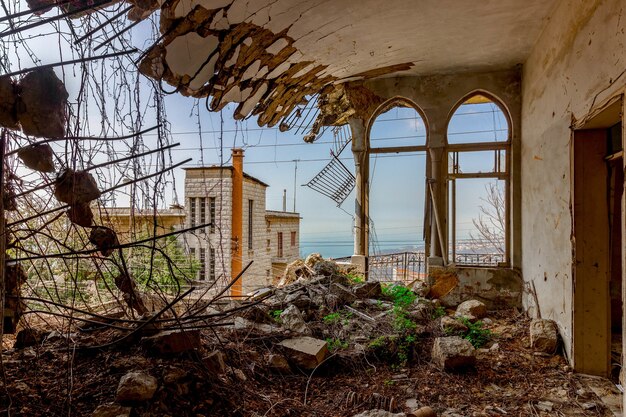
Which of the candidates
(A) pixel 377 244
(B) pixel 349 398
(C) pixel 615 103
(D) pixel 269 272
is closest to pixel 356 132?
(A) pixel 377 244

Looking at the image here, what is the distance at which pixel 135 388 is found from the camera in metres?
1.68

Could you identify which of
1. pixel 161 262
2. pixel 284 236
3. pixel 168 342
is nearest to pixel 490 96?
pixel 161 262

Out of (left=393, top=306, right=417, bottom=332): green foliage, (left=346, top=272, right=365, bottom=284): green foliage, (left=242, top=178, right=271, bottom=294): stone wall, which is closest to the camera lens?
(left=393, top=306, right=417, bottom=332): green foliage

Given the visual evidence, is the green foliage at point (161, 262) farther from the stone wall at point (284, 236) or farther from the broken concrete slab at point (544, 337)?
the stone wall at point (284, 236)

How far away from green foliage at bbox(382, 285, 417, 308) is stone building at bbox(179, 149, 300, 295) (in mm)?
1750

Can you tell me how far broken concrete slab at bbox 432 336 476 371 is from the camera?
2.92 m

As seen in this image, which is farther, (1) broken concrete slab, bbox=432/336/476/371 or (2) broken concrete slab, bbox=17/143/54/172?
(1) broken concrete slab, bbox=432/336/476/371

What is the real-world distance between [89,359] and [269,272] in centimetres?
733

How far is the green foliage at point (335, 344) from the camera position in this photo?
3129 mm

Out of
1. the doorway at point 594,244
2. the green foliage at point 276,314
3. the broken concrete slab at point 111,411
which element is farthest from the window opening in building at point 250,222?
the broken concrete slab at point 111,411

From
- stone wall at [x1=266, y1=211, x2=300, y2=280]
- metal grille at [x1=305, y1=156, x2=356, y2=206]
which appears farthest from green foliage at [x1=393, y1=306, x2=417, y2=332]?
stone wall at [x1=266, y1=211, x2=300, y2=280]

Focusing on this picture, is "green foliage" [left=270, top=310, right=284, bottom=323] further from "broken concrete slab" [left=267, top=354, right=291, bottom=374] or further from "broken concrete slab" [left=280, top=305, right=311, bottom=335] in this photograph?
"broken concrete slab" [left=267, top=354, right=291, bottom=374]

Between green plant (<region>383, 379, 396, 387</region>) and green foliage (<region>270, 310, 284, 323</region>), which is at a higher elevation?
green foliage (<region>270, 310, 284, 323</region>)

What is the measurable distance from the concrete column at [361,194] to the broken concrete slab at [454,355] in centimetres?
248
